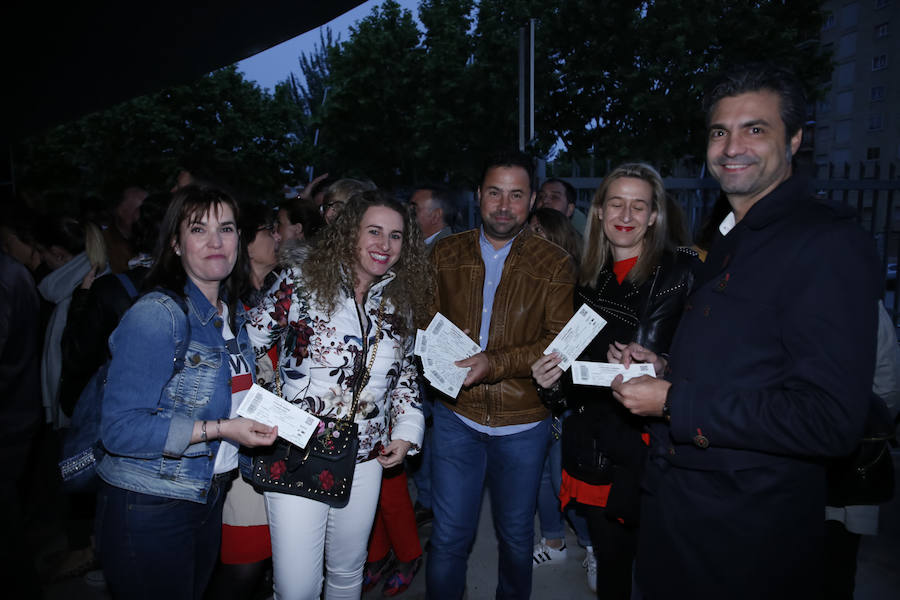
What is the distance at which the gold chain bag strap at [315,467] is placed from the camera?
2.37 metres

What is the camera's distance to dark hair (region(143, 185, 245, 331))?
6.82 feet

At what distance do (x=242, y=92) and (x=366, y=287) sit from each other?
32289mm

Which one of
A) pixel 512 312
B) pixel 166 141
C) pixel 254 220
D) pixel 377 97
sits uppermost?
pixel 377 97

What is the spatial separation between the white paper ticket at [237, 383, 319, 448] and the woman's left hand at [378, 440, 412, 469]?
2.15ft

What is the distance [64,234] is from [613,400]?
184 inches

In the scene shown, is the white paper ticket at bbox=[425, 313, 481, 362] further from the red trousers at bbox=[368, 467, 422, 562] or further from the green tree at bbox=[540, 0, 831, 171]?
the green tree at bbox=[540, 0, 831, 171]

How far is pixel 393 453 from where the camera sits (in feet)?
8.64

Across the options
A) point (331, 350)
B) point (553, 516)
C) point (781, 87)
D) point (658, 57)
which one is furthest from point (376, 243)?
point (658, 57)

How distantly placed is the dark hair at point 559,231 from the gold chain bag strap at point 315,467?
248cm

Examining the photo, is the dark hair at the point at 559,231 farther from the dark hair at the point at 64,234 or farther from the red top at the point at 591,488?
the dark hair at the point at 64,234

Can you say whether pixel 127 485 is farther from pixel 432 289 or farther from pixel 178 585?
pixel 432 289

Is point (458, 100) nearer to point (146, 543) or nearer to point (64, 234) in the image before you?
point (64, 234)

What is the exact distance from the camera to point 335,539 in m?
2.58

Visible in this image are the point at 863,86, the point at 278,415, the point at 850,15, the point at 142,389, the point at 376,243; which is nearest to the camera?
the point at 142,389
